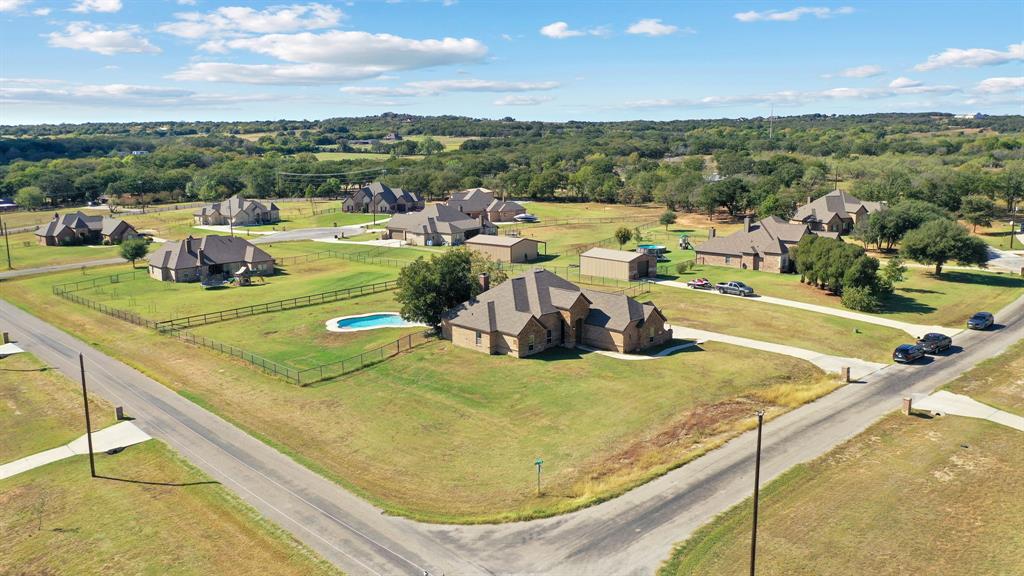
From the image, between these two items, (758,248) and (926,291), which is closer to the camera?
(926,291)

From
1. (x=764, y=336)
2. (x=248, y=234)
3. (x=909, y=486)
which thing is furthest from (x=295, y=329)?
(x=248, y=234)

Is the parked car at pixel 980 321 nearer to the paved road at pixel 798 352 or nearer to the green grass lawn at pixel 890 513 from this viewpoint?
the paved road at pixel 798 352

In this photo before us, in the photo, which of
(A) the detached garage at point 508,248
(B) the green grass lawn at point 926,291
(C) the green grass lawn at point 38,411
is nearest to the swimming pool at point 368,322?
(C) the green grass lawn at point 38,411

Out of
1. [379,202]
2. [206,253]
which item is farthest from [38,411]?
[379,202]

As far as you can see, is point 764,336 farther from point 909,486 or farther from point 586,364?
point 909,486

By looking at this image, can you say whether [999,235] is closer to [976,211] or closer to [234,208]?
[976,211]

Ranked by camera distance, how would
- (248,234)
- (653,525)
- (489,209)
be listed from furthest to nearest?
(489,209)
(248,234)
(653,525)
